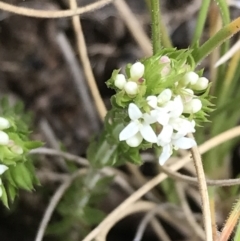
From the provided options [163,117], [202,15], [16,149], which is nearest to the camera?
[163,117]

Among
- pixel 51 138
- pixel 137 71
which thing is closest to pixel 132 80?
pixel 137 71

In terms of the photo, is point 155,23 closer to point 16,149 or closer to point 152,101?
point 152,101

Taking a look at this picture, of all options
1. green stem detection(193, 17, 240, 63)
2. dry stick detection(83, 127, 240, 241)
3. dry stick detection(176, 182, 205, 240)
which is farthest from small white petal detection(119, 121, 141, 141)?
dry stick detection(176, 182, 205, 240)

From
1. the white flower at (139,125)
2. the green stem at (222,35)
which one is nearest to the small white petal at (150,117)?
the white flower at (139,125)

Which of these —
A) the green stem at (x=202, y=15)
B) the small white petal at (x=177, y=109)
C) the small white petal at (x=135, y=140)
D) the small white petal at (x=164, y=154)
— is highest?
the green stem at (x=202, y=15)

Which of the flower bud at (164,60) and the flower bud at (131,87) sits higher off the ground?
the flower bud at (164,60)

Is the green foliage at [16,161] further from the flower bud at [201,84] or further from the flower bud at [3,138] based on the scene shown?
the flower bud at [201,84]

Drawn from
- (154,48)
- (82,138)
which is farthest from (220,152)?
(154,48)
